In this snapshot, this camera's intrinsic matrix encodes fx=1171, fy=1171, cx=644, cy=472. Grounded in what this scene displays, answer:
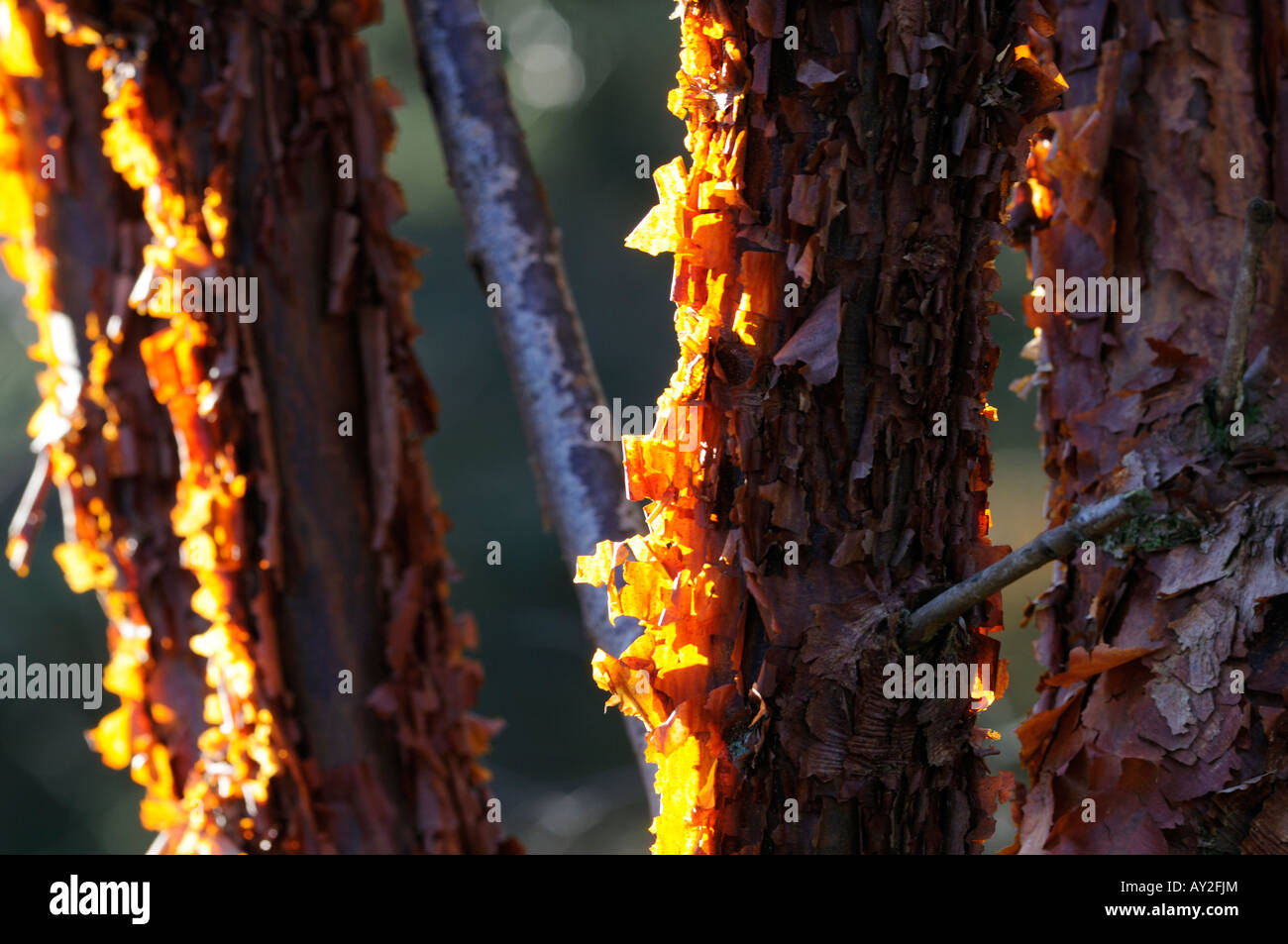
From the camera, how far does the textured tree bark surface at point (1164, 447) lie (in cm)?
66

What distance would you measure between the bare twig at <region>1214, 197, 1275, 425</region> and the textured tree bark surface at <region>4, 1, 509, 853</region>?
29.9 inches

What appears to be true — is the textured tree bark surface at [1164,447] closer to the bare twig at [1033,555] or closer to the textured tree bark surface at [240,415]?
the bare twig at [1033,555]

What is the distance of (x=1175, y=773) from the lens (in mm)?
677

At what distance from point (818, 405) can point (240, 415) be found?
70 cm

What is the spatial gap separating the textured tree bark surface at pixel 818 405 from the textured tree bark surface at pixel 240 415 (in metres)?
0.63

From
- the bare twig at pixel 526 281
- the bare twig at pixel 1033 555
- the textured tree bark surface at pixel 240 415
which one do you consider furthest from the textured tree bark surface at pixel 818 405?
the textured tree bark surface at pixel 240 415

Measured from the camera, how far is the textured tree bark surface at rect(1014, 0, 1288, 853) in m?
0.66

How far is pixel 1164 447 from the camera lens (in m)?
0.70

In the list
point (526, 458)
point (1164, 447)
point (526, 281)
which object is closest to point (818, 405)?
point (1164, 447)

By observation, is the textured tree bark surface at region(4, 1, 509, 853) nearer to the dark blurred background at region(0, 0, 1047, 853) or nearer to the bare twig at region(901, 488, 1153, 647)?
the bare twig at region(901, 488, 1153, 647)

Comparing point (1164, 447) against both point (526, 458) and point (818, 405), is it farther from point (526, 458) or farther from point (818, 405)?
point (526, 458)

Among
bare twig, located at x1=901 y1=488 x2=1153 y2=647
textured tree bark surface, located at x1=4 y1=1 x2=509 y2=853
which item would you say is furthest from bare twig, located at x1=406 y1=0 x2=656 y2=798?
bare twig, located at x1=901 y1=488 x2=1153 y2=647

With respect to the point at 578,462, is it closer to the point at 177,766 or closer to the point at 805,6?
the point at 177,766
